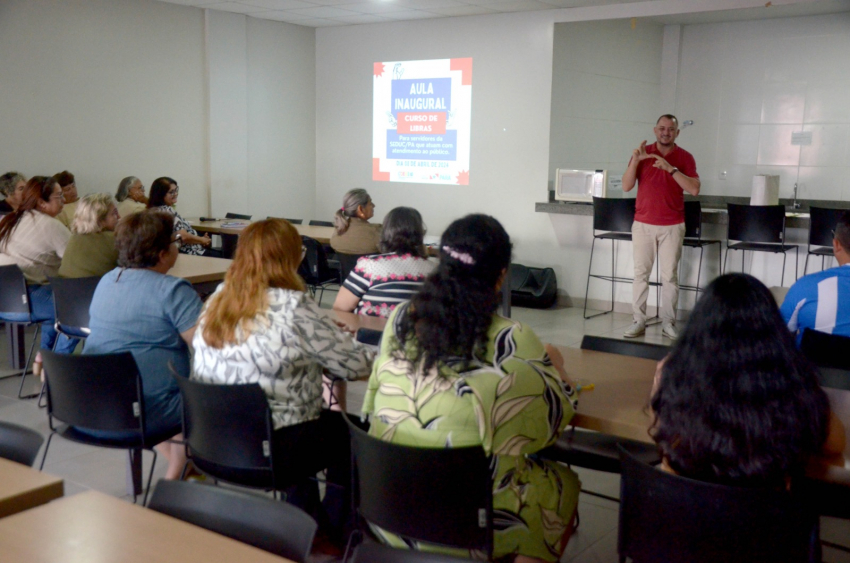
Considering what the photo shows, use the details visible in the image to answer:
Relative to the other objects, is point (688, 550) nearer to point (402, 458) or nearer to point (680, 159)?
point (402, 458)

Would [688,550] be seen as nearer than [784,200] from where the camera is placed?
Yes

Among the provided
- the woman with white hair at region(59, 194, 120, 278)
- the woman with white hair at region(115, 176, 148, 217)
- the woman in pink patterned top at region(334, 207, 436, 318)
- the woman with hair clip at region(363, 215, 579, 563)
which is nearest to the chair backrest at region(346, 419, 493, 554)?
the woman with hair clip at region(363, 215, 579, 563)

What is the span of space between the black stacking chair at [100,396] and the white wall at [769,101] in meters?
7.08

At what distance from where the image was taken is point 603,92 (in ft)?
26.1

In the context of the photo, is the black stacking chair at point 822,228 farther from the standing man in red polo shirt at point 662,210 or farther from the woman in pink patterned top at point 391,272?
the woman in pink patterned top at point 391,272

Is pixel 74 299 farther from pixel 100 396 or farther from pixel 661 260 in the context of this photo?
pixel 661 260

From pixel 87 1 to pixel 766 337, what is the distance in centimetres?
699

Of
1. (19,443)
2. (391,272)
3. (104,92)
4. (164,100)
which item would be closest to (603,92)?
(164,100)

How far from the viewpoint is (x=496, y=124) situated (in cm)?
774

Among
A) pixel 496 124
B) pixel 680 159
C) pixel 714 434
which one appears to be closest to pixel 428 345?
pixel 714 434

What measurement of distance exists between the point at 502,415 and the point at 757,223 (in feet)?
15.0

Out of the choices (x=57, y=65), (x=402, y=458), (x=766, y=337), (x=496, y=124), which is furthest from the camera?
(x=496, y=124)

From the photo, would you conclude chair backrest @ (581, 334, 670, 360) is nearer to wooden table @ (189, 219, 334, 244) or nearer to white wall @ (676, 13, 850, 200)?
wooden table @ (189, 219, 334, 244)

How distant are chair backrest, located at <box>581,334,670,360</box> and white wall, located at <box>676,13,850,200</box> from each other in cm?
587
